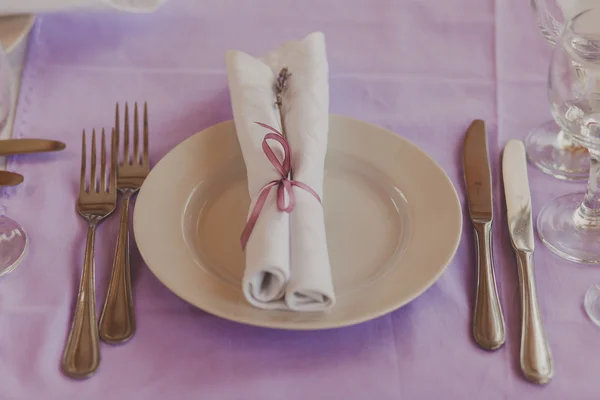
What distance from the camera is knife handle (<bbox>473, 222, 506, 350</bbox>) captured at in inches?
22.7

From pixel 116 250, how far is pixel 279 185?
17 centimetres

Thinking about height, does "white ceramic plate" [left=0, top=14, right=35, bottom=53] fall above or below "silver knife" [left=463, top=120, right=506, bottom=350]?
above

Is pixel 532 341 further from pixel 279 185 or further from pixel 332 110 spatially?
pixel 332 110

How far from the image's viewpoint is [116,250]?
63 centimetres

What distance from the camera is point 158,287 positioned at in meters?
0.62

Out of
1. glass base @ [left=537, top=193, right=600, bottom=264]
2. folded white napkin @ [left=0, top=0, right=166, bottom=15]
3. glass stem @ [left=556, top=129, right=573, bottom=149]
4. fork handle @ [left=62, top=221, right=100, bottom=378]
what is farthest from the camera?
folded white napkin @ [left=0, top=0, right=166, bottom=15]

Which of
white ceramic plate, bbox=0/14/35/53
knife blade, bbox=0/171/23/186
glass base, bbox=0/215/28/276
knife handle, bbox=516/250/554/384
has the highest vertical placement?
white ceramic plate, bbox=0/14/35/53

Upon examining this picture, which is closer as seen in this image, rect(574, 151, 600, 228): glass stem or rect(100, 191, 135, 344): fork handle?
rect(100, 191, 135, 344): fork handle

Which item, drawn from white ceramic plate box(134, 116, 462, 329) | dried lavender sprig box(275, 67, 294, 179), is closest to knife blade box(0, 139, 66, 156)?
white ceramic plate box(134, 116, 462, 329)

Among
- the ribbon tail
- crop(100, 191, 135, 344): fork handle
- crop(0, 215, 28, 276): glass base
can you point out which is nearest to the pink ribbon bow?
the ribbon tail

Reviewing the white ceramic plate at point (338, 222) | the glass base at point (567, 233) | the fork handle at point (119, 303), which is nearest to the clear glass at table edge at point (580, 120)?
the glass base at point (567, 233)

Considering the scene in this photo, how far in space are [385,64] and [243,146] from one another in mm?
289

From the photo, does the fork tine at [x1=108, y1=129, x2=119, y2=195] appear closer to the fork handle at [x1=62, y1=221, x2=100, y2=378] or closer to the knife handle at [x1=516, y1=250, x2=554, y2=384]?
the fork handle at [x1=62, y1=221, x2=100, y2=378]

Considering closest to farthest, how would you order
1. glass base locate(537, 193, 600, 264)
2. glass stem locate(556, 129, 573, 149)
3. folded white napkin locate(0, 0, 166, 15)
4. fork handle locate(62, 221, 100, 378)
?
fork handle locate(62, 221, 100, 378)
glass base locate(537, 193, 600, 264)
glass stem locate(556, 129, 573, 149)
folded white napkin locate(0, 0, 166, 15)
